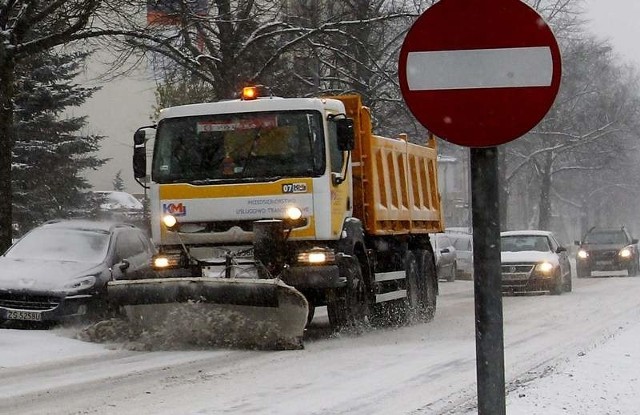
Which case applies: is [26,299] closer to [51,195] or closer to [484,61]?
[484,61]

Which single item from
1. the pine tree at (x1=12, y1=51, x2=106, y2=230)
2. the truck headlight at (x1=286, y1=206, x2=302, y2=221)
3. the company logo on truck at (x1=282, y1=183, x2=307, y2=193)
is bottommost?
the truck headlight at (x1=286, y1=206, x2=302, y2=221)

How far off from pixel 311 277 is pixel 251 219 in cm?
97

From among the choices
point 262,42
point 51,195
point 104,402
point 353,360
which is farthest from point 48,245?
point 51,195

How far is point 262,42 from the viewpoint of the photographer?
25031mm

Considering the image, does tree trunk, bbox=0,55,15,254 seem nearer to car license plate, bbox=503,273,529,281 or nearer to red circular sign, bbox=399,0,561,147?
car license plate, bbox=503,273,529,281

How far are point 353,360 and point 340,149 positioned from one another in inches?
113

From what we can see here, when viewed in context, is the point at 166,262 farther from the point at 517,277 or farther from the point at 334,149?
the point at 517,277

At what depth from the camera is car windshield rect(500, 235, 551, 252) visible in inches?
1014

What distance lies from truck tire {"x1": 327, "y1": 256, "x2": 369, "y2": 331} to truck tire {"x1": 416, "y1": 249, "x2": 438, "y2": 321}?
323cm

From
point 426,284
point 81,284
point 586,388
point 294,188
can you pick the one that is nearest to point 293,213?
point 294,188

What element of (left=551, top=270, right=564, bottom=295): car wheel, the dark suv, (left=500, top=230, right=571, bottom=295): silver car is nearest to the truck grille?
(left=500, top=230, right=571, bottom=295): silver car

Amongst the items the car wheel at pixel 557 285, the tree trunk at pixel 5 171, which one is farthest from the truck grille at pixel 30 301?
the car wheel at pixel 557 285

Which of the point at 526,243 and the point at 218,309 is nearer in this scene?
the point at 218,309

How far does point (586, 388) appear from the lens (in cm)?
874
